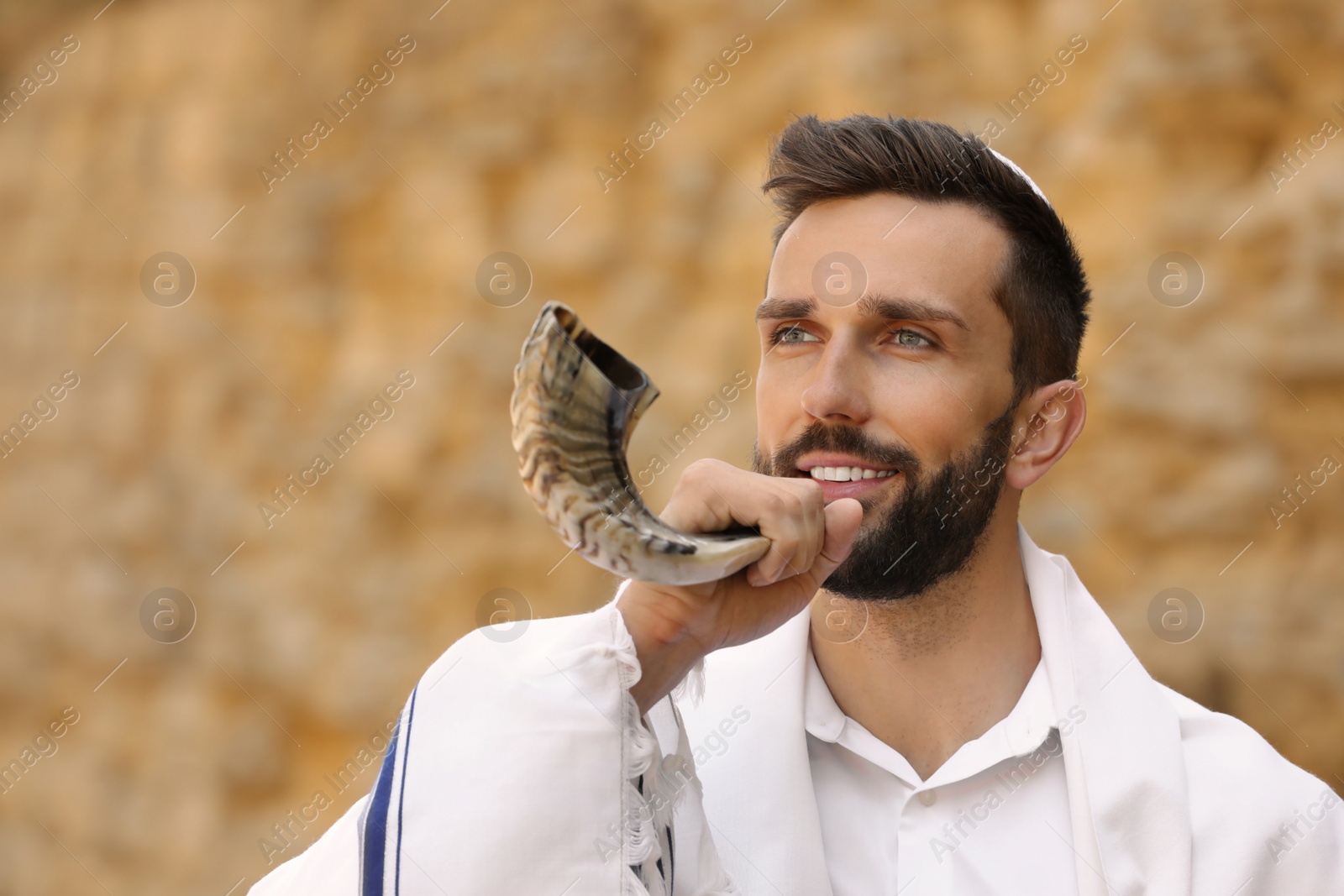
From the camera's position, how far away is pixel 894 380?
183 centimetres

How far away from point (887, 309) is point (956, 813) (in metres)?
0.85

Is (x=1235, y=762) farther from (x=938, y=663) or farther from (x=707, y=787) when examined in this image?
(x=707, y=787)

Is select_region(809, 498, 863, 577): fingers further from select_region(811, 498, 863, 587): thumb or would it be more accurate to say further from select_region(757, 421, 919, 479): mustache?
select_region(757, 421, 919, 479): mustache

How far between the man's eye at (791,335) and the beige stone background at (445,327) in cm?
213

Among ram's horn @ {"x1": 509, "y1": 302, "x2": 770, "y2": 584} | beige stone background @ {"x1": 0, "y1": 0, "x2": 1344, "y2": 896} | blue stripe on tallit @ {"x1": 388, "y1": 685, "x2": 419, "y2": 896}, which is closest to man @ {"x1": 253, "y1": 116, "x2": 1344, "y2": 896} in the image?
blue stripe on tallit @ {"x1": 388, "y1": 685, "x2": 419, "y2": 896}

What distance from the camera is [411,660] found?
14.5ft

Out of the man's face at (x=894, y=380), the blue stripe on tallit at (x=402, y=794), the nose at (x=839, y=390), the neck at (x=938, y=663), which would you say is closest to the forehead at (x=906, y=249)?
the man's face at (x=894, y=380)

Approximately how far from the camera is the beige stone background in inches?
142

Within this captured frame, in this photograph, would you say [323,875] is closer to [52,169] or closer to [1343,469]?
[1343,469]

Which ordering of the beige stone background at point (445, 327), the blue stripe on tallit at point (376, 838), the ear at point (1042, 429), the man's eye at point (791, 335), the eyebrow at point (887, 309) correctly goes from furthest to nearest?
1. the beige stone background at point (445, 327)
2. the ear at point (1042, 429)
3. the man's eye at point (791, 335)
4. the eyebrow at point (887, 309)
5. the blue stripe on tallit at point (376, 838)

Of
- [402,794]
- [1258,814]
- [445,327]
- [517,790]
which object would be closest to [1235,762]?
[1258,814]

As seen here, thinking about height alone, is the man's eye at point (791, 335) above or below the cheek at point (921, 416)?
above

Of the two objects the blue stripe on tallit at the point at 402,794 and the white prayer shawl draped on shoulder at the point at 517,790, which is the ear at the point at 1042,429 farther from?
the blue stripe on tallit at the point at 402,794

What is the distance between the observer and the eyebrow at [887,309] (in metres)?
1.83
